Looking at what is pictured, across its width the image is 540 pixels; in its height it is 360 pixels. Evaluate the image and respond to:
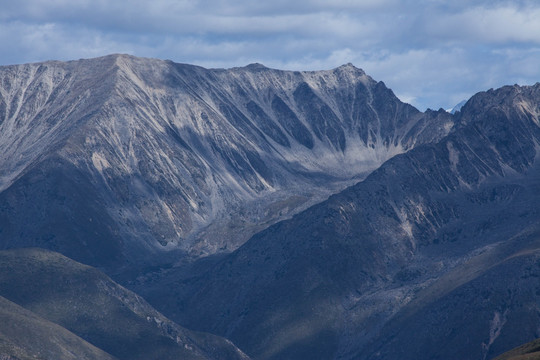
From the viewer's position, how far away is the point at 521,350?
14950 cm

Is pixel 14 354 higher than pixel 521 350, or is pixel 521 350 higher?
pixel 14 354

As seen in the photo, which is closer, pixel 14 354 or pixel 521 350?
pixel 521 350

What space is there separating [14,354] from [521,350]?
97.0 metres

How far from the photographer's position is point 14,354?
193m
